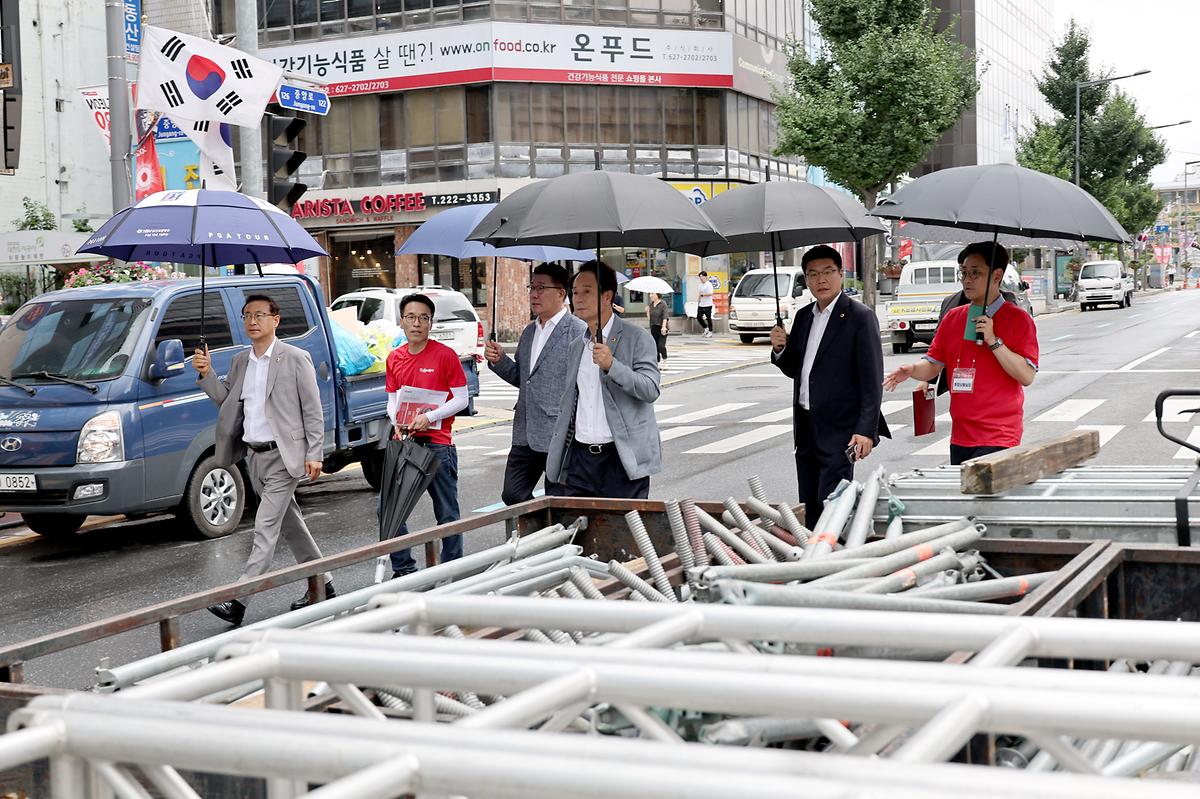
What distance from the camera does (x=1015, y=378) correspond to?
6418 mm

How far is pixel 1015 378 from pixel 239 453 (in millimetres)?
4507

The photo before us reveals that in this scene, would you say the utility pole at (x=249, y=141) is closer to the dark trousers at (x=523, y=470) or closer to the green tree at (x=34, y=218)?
the dark trousers at (x=523, y=470)

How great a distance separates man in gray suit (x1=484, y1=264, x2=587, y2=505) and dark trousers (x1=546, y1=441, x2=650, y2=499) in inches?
24.6

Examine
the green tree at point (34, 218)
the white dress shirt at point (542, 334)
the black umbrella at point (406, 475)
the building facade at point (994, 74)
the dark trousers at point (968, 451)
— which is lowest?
the black umbrella at point (406, 475)

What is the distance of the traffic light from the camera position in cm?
1242

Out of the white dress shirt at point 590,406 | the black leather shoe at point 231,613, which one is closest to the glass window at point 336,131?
the black leather shoe at point 231,613

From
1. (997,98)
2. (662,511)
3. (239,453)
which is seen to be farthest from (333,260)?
(997,98)

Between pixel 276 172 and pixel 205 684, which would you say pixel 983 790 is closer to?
pixel 205 684

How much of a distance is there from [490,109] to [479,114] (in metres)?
0.47

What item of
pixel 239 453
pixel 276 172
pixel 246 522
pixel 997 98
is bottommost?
pixel 246 522

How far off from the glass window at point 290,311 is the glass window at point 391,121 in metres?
31.6

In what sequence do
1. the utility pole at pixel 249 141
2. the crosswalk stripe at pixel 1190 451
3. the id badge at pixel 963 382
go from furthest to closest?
the utility pole at pixel 249 141 < the crosswalk stripe at pixel 1190 451 < the id badge at pixel 963 382

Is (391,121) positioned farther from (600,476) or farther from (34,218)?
(600,476)

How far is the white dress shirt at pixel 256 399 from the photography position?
7848mm
